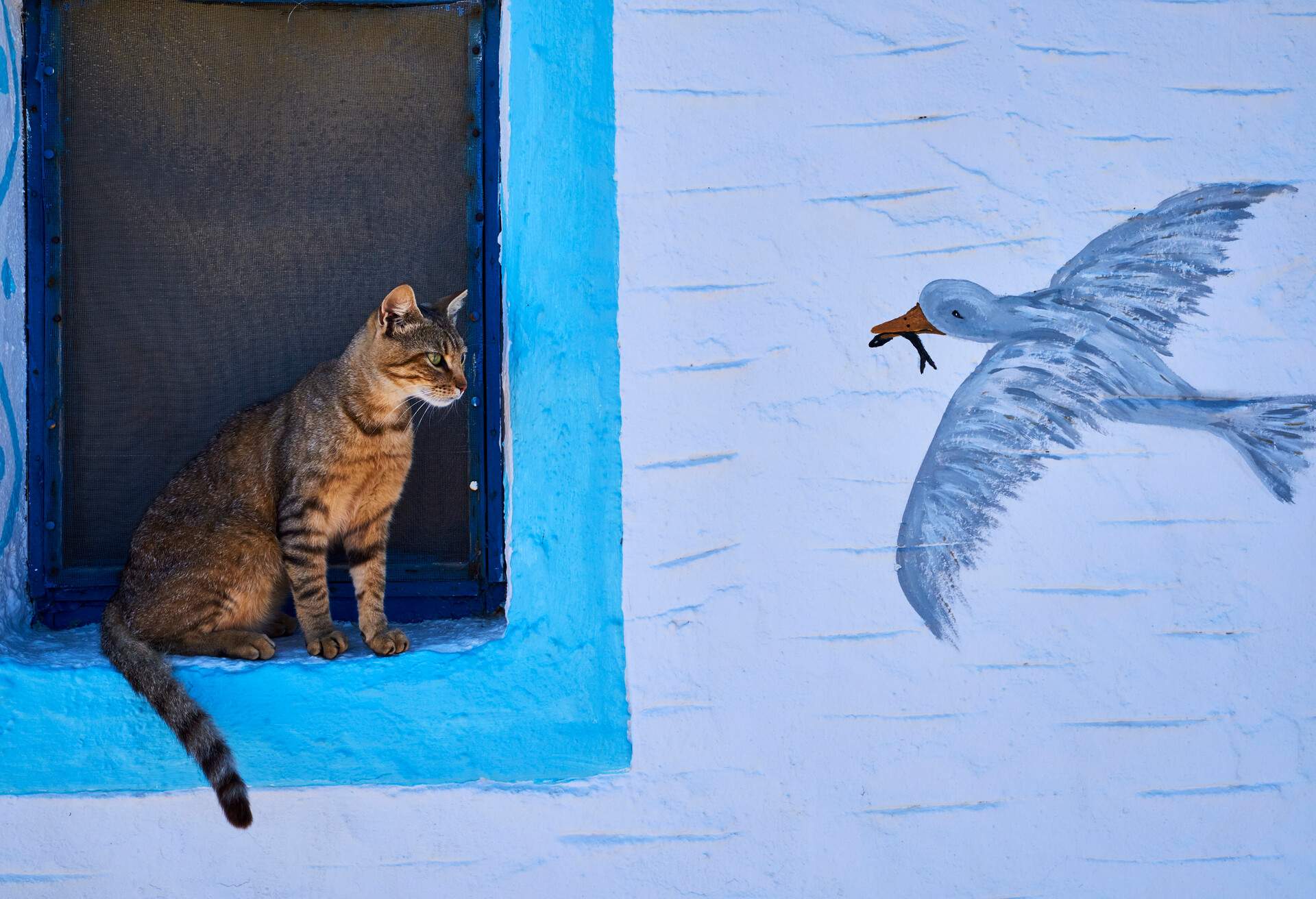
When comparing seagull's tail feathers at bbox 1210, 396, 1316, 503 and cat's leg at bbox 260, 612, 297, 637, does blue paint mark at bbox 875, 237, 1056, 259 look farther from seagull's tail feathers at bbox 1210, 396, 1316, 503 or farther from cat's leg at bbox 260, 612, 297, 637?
cat's leg at bbox 260, 612, 297, 637

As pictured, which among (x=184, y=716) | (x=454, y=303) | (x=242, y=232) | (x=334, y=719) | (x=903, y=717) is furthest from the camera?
(x=242, y=232)

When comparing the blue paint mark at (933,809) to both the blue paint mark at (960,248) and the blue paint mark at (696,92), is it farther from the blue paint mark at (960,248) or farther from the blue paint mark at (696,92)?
the blue paint mark at (696,92)

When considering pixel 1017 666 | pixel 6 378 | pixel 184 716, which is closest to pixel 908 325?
pixel 1017 666

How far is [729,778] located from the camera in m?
2.20

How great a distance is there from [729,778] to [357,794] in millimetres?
846

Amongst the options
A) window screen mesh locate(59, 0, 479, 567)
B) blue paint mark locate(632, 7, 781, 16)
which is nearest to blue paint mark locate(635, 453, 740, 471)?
window screen mesh locate(59, 0, 479, 567)

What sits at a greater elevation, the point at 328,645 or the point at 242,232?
the point at 242,232

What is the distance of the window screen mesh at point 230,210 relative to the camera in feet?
8.04


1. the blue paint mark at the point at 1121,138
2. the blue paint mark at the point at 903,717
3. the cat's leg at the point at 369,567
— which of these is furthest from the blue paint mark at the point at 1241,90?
the cat's leg at the point at 369,567

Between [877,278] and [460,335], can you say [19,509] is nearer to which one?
[460,335]

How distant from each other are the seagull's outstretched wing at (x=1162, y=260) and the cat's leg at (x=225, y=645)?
210 centimetres

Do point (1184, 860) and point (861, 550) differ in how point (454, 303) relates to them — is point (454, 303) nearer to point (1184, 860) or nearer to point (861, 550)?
point (861, 550)

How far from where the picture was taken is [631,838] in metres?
2.18

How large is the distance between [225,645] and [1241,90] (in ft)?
9.17
